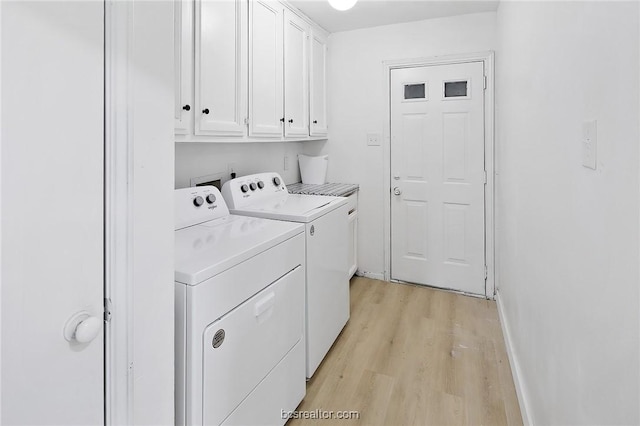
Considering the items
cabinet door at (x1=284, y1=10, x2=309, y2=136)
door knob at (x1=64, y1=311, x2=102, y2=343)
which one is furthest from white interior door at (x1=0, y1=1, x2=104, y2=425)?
cabinet door at (x1=284, y1=10, x2=309, y2=136)

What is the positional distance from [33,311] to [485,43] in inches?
132

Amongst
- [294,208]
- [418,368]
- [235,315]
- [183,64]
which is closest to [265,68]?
[183,64]

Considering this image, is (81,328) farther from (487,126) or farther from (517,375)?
(487,126)

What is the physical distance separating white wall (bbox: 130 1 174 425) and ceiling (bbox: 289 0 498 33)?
2.23 m

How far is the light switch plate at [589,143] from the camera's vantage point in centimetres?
83

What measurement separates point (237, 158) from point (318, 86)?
113cm

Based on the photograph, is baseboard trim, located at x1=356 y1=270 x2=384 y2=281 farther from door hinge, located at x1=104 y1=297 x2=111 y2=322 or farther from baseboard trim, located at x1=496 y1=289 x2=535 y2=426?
door hinge, located at x1=104 y1=297 x2=111 y2=322

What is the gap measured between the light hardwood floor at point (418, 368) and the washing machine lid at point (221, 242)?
90 centimetres

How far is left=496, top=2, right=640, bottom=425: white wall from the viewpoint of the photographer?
A: 683mm

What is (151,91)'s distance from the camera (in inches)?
28.6

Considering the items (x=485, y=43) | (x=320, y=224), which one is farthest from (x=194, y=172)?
(x=485, y=43)

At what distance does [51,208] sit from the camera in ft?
1.87

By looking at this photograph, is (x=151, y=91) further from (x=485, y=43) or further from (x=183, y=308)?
(x=485, y=43)

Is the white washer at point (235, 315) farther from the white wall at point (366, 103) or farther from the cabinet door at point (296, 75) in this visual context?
the white wall at point (366, 103)
